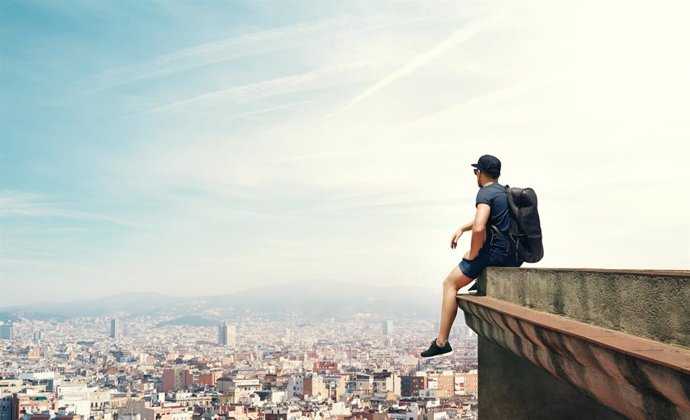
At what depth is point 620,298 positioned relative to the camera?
95.9 inches

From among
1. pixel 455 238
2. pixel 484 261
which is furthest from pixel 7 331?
pixel 484 261

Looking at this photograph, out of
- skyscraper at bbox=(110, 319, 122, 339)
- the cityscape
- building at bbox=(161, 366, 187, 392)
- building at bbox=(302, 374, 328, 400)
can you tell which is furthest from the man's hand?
skyscraper at bbox=(110, 319, 122, 339)

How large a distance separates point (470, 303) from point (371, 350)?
122m

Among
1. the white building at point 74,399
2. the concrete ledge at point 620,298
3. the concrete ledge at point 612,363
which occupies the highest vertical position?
the concrete ledge at point 620,298

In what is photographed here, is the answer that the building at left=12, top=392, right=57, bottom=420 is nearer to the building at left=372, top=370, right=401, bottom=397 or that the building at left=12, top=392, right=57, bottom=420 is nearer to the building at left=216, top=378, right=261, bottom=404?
the building at left=216, top=378, right=261, bottom=404

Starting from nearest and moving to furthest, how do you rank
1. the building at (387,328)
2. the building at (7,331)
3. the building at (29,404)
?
the building at (29,404)
the building at (387,328)
the building at (7,331)

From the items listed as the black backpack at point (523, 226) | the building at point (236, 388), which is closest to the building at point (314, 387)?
the building at point (236, 388)

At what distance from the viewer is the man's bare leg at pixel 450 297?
14.7 ft

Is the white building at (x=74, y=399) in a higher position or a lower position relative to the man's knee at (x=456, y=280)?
lower

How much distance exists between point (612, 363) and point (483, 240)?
2214mm

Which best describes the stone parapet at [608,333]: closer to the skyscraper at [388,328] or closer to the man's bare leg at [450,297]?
the man's bare leg at [450,297]

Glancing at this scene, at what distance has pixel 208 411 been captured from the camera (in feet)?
218

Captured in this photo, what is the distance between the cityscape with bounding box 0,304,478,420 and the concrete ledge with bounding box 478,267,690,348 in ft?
176

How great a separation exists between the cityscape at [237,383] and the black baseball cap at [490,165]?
172 feet
